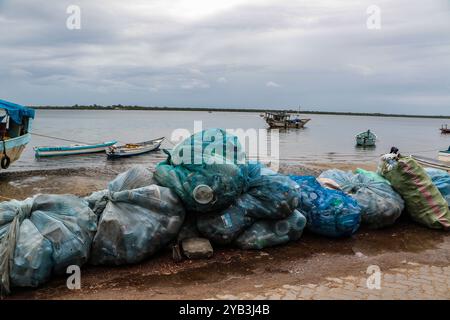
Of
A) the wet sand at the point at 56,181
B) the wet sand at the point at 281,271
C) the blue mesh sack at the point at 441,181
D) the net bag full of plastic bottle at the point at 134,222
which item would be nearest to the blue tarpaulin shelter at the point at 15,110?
the wet sand at the point at 56,181

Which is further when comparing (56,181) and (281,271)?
(56,181)

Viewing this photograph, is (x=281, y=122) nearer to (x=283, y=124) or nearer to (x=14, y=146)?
(x=283, y=124)

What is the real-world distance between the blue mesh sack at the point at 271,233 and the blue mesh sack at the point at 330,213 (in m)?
0.23

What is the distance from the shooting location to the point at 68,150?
19828 mm

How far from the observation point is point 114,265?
4.05 meters

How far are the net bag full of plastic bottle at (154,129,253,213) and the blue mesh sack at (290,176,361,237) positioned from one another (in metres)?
0.95

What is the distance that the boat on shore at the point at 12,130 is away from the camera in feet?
41.0

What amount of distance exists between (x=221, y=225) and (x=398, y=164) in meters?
2.81

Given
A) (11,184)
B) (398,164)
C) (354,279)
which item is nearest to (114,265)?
(354,279)

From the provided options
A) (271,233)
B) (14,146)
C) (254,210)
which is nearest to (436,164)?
(271,233)

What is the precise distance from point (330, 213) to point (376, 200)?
0.90 m

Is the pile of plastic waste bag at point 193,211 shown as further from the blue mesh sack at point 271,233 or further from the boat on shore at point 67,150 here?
the boat on shore at point 67,150

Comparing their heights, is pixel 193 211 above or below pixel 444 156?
above
